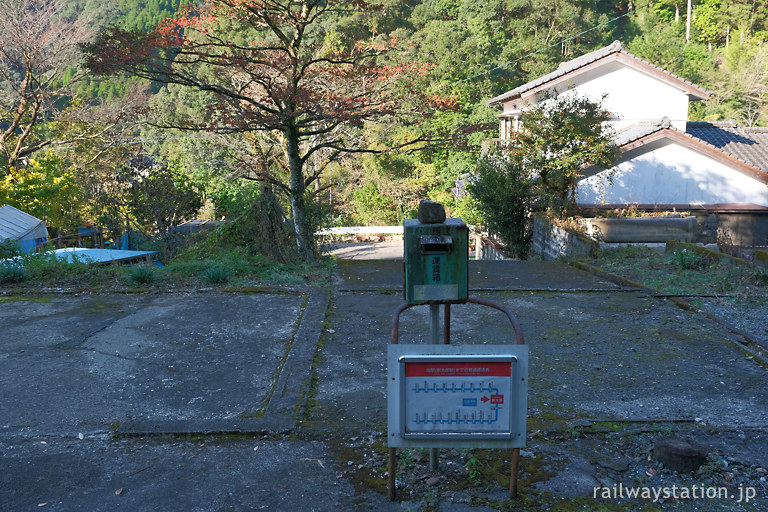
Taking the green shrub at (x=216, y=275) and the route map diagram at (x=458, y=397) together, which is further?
the green shrub at (x=216, y=275)

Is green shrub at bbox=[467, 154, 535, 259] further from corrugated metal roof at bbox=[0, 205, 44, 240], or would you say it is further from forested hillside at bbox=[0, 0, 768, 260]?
corrugated metal roof at bbox=[0, 205, 44, 240]

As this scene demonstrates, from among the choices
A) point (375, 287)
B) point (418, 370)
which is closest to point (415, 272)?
point (418, 370)

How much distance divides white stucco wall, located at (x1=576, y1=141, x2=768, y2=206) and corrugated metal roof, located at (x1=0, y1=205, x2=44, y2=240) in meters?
15.3

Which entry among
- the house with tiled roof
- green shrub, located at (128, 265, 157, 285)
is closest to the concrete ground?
green shrub, located at (128, 265, 157, 285)

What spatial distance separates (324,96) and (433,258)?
278 inches

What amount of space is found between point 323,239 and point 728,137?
18.6 metres

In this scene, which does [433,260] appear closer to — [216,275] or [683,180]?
[216,275]

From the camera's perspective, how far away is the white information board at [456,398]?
3004 mm

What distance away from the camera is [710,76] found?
37.3m

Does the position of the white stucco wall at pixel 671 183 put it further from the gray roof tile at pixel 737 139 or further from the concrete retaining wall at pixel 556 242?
the concrete retaining wall at pixel 556 242

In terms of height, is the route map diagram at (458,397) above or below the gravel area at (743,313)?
above

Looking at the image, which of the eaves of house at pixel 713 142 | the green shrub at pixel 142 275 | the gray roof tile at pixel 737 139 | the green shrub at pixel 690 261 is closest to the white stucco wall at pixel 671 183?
the eaves of house at pixel 713 142

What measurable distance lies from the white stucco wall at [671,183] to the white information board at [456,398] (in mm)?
16845

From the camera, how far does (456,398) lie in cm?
302
